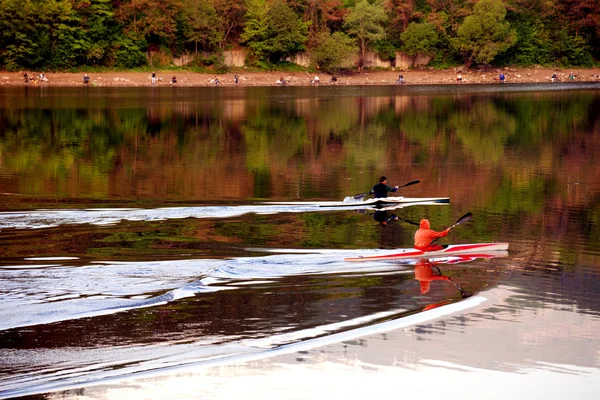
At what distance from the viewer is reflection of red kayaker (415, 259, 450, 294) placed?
18.8 meters

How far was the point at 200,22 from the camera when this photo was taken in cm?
11156

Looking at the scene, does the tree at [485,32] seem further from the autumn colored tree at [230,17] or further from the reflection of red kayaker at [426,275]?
the reflection of red kayaker at [426,275]

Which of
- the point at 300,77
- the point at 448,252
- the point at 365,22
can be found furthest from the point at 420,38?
the point at 448,252

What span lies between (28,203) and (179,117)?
3447cm

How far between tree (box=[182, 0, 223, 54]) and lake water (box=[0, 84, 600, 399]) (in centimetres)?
6871

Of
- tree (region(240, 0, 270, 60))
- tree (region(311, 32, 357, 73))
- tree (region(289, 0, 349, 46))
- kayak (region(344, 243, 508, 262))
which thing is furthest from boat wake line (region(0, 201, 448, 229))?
tree (region(289, 0, 349, 46))

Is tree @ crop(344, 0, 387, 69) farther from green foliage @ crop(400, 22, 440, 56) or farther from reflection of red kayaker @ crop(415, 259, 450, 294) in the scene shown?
reflection of red kayaker @ crop(415, 259, 450, 294)

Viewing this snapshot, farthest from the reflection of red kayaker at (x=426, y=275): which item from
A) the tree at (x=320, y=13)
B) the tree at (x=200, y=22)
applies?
the tree at (x=320, y=13)

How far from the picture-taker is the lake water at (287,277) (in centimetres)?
1362

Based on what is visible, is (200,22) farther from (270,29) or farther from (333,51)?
(333,51)

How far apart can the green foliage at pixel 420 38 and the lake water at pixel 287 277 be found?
260 ft

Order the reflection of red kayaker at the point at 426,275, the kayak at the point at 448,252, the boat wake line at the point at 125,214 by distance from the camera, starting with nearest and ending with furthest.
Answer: the reflection of red kayaker at the point at 426,275 < the kayak at the point at 448,252 < the boat wake line at the point at 125,214

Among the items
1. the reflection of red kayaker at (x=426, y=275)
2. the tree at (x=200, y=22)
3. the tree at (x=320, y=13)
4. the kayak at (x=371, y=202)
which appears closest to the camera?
the reflection of red kayaker at (x=426, y=275)

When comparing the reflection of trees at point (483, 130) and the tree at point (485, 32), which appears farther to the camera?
the tree at point (485, 32)
